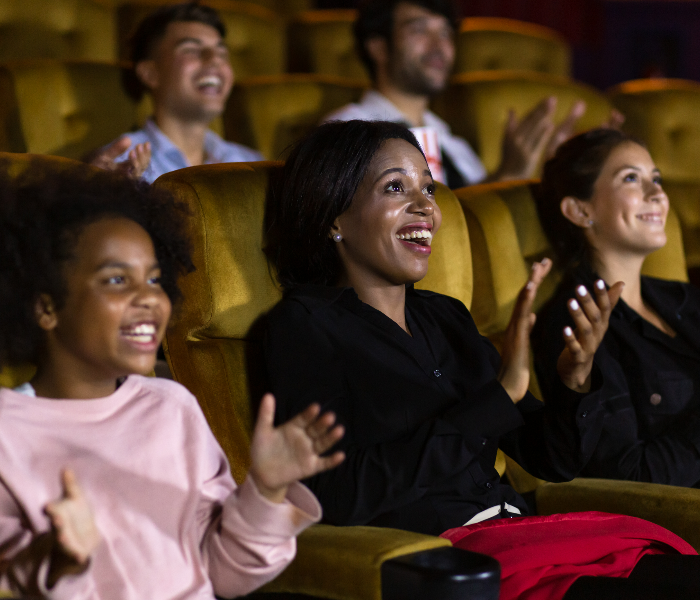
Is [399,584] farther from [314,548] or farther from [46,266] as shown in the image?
[46,266]

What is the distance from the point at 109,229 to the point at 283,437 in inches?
13.1

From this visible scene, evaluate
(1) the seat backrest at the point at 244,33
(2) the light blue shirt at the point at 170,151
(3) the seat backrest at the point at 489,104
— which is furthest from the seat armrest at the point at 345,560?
(1) the seat backrest at the point at 244,33

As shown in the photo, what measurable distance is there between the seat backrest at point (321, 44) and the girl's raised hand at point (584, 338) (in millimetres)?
2627

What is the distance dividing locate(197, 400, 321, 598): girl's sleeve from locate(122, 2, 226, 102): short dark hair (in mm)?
2008

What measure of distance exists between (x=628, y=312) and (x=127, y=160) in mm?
1187

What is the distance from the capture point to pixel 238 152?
9.50ft

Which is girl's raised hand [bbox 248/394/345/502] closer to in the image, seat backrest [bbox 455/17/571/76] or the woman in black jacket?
the woman in black jacket

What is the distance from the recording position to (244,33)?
3672 mm

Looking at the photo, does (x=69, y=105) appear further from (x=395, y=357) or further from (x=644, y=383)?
(x=644, y=383)

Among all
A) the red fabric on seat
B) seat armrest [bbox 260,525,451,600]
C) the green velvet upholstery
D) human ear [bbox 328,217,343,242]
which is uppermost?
human ear [bbox 328,217,343,242]

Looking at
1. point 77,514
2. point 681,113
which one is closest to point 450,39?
point 681,113

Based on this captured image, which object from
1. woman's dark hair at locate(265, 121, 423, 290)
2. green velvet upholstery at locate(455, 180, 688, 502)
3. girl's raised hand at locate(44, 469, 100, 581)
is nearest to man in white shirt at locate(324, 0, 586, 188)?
green velvet upholstery at locate(455, 180, 688, 502)

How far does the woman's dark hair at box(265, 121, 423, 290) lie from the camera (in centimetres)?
151

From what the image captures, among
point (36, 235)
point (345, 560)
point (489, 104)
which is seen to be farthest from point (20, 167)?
point (489, 104)
